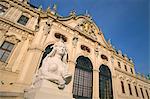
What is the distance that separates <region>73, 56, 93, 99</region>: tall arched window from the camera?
14703 millimetres

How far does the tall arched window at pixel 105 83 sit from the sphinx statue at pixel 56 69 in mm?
12770

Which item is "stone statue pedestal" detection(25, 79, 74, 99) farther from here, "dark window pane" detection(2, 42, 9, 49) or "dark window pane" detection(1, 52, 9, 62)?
"dark window pane" detection(2, 42, 9, 49)

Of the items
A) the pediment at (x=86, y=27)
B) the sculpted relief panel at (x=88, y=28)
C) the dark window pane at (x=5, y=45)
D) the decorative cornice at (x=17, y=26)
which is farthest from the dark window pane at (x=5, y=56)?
→ the sculpted relief panel at (x=88, y=28)

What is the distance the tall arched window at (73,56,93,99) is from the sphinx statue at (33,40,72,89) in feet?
32.2

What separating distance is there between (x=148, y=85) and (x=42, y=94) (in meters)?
28.8

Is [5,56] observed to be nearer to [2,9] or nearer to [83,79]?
[2,9]

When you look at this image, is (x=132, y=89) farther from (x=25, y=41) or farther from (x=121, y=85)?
(x=25, y=41)

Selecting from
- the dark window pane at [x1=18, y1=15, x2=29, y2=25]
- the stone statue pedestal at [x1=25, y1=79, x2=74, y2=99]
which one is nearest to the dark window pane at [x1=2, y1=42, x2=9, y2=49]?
the dark window pane at [x1=18, y1=15, x2=29, y2=25]

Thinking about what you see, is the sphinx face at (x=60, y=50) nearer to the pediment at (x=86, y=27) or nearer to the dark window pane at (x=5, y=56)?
the dark window pane at (x=5, y=56)

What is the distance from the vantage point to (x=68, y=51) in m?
15.6

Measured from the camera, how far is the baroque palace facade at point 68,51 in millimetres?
11496

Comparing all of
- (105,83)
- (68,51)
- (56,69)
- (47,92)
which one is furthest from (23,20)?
(105,83)

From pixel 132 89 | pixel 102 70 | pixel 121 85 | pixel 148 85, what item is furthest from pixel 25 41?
pixel 148 85

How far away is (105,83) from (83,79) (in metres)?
4.27
